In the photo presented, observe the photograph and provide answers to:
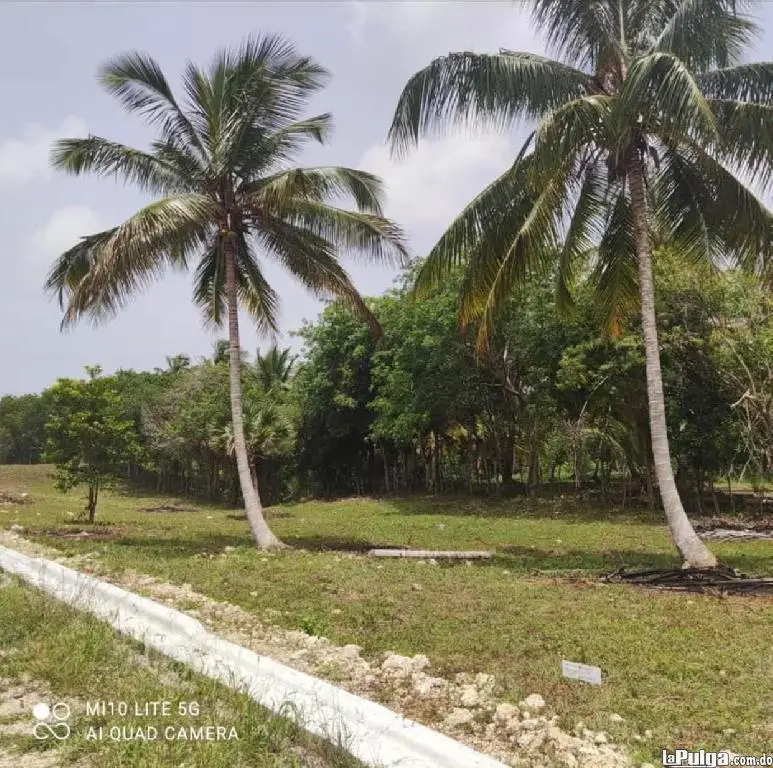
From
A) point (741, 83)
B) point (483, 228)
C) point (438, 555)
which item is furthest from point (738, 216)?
point (438, 555)

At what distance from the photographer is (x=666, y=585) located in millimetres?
7809

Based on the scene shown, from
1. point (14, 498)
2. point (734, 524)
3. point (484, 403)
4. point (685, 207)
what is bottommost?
point (14, 498)

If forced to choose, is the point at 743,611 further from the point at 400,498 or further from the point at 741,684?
the point at 400,498

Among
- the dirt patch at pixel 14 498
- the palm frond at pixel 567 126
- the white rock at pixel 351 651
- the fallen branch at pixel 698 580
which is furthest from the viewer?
the dirt patch at pixel 14 498

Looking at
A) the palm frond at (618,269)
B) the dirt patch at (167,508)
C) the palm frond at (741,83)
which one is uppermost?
the palm frond at (741,83)

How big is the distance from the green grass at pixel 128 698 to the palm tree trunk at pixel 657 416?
20.5ft

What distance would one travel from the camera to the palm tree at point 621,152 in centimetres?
802

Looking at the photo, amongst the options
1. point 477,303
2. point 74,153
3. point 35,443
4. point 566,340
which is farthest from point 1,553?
point 35,443

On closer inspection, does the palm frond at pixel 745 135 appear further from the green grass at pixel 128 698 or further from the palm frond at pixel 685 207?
the green grass at pixel 128 698

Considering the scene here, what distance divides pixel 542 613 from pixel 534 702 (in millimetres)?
2484

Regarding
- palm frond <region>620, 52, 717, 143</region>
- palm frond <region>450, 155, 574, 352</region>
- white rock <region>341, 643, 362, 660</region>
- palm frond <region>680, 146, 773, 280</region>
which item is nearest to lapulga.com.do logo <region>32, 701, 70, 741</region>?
white rock <region>341, 643, 362, 660</region>

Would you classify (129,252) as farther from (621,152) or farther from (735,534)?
(735,534)

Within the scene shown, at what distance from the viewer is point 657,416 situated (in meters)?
8.59

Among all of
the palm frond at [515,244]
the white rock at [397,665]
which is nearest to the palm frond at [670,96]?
the palm frond at [515,244]
